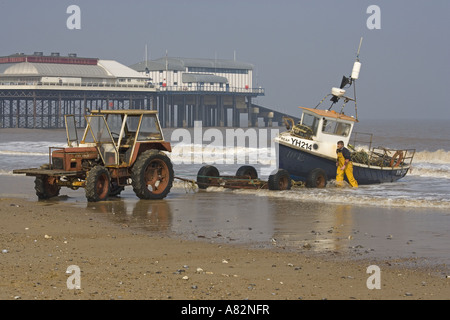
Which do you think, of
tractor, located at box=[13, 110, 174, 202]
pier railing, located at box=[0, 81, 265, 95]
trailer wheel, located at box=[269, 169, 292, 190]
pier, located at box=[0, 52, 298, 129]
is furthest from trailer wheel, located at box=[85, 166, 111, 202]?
pier railing, located at box=[0, 81, 265, 95]

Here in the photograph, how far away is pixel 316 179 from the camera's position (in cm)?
2267

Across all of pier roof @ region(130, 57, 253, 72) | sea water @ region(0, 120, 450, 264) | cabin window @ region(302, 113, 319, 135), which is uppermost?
pier roof @ region(130, 57, 253, 72)

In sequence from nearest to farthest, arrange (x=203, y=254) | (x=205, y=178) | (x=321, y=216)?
(x=203, y=254)
(x=321, y=216)
(x=205, y=178)

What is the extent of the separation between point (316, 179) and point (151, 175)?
5.66m

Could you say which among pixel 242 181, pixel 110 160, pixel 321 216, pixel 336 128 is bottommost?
pixel 321 216

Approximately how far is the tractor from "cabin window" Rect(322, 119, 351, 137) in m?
6.48

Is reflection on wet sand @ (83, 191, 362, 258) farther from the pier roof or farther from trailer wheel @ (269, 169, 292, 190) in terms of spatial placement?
the pier roof

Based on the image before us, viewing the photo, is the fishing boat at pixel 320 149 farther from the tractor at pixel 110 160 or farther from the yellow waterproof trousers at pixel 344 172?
the tractor at pixel 110 160

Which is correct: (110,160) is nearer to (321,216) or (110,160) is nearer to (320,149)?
(321,216)

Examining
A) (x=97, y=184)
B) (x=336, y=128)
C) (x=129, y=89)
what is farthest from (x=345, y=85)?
(x=129, y=89)

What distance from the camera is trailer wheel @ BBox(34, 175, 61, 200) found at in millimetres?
18409
